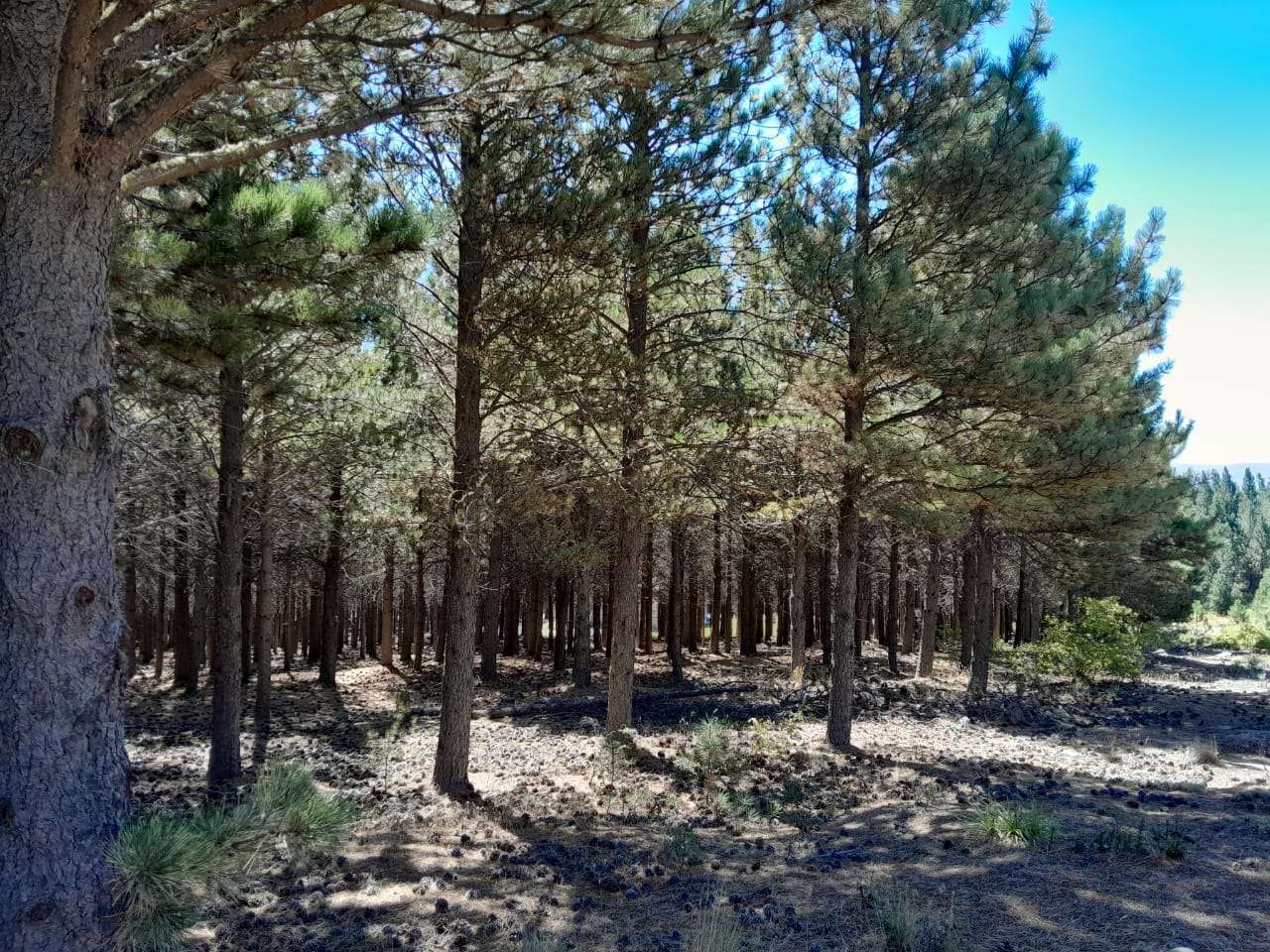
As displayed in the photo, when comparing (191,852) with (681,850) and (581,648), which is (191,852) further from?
(581,648)

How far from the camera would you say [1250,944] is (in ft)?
14.5

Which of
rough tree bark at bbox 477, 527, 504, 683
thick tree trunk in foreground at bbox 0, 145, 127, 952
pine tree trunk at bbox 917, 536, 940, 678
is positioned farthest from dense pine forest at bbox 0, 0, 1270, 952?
rough tree bark at bbox 477, 527, 504, 683

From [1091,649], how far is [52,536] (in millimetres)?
22526

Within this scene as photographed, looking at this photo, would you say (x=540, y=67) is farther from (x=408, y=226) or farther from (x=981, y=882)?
(x=981, y=882)

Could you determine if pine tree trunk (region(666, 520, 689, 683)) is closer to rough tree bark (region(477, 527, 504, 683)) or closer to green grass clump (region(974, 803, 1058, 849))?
rough tree bark (region(477, 527, 504, 683))

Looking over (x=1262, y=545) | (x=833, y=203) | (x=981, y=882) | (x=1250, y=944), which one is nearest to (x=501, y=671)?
(x=833, y=203)

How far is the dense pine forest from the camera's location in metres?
3.77

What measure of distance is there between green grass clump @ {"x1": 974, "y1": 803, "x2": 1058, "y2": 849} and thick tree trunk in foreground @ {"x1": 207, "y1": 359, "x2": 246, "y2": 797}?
8666mm

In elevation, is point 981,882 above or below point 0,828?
below

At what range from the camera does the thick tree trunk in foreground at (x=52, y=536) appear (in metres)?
3.47

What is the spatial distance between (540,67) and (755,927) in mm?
6312

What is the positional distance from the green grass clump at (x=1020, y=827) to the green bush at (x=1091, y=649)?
1573 centimetres

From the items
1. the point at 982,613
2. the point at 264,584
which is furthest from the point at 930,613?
the point at 264,584

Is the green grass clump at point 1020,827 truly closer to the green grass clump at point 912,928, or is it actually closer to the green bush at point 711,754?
the green grass clump at point 912,928
